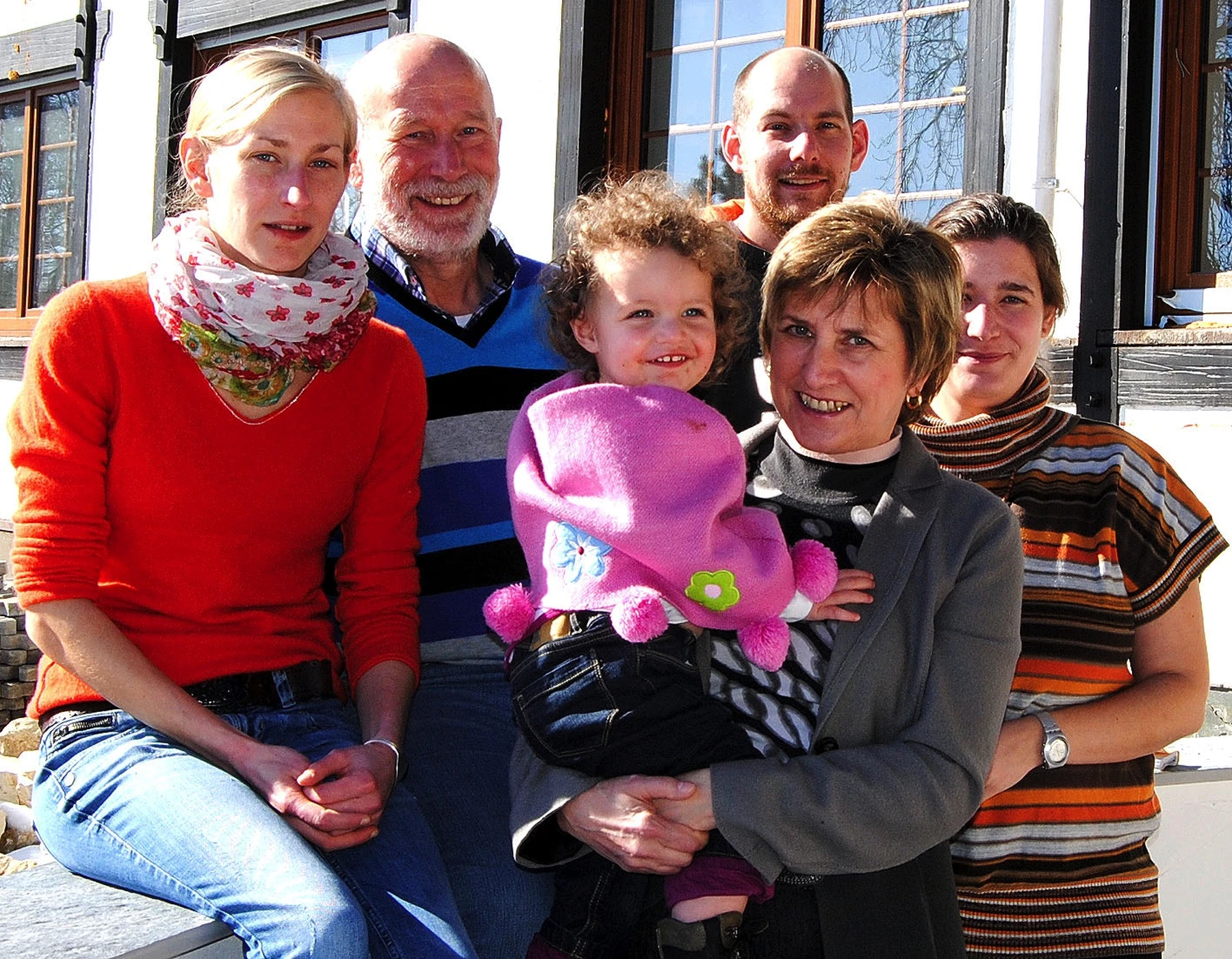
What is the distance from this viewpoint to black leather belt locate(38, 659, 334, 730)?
2.04 metres

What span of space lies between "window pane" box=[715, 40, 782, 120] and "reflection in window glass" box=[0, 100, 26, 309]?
5340mm

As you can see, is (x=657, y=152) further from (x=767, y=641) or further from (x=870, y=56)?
(x=767, y=641)

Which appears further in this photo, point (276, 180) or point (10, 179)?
point (10, 179)

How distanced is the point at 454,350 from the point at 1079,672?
53.5 inches

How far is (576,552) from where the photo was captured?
192cm

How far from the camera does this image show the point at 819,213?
2.02 meters

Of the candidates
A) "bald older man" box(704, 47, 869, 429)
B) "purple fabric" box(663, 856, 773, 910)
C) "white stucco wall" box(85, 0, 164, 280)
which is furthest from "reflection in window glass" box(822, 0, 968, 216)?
"white stucco wall" box(85, 0, 164, 280)

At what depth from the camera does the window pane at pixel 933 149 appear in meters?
4.65

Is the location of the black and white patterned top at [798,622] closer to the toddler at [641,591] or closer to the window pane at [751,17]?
the toddler at [641,591]

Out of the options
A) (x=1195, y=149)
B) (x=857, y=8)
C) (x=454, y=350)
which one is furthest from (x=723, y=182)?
(x=454, y=350)

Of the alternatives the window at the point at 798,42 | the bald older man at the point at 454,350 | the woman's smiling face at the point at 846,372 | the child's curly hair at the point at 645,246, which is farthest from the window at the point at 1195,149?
the woman's smiling face at the point at 846,372

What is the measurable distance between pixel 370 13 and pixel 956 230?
4661mm

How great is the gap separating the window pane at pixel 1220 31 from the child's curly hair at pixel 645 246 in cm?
285

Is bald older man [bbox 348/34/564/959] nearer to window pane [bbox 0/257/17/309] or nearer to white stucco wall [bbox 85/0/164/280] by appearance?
white stucco wall [bbox 85/0/164/280]
